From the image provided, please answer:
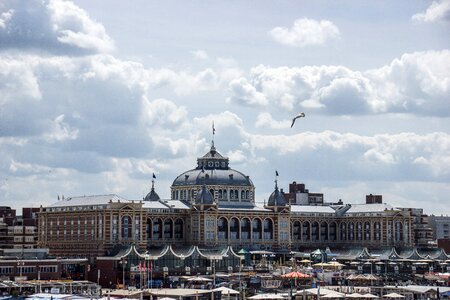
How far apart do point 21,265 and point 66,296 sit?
38.3 m

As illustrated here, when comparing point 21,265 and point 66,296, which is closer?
point 66,296

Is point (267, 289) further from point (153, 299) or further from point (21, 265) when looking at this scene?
point (21, 265)

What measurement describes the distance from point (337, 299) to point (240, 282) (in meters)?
25.6

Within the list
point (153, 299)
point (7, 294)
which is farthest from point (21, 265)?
point (153, 299)

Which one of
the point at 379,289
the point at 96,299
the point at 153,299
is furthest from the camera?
the point at 379,289

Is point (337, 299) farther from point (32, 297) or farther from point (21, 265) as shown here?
point (21, 265)

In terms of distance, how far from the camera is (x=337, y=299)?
165500 mm

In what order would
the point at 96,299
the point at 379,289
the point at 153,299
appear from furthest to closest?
the point at 379,289 → the point at 153,299 → the point at 96,299

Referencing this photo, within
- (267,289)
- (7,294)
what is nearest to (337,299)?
(267,289)

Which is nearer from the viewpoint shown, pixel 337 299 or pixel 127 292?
pixel 337 299

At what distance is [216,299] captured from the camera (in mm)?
177750

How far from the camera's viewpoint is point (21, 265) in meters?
199

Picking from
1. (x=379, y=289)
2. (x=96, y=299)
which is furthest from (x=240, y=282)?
(x=96, y=299)

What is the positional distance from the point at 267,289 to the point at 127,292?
2672cm
